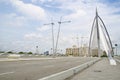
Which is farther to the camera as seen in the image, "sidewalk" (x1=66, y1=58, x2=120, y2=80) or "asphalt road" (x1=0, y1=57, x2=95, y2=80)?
"sidewalk" (x1=66, y1=58, x2=120, y2=80)

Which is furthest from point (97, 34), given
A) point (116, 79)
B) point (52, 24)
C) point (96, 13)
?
point (116, 79)

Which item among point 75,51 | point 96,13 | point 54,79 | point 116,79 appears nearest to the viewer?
point 54,79

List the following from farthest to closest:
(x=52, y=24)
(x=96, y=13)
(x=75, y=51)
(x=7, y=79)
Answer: (x=75, y=51) → (x=96, y=13) → (x=52, y=24) → (x=7, y=79)

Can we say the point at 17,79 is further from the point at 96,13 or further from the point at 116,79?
the point at 96,13

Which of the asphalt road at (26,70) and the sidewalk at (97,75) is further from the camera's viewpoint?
the sidewalk at (97,75)

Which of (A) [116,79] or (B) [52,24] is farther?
(B) [52,24]

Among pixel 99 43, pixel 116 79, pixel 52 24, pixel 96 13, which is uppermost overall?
pixel 96 13

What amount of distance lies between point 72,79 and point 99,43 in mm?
54692

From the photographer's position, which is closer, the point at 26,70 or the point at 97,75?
the point at 97,75

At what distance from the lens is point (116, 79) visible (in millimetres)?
11188

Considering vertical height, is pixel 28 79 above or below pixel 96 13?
below

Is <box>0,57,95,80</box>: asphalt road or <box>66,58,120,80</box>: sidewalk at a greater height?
<box>0,57,95,80</box>: asphalt road

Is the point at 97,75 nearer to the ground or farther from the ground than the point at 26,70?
nearer to the ground

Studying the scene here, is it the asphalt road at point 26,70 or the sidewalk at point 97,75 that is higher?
the asphalt road at point 26,70
